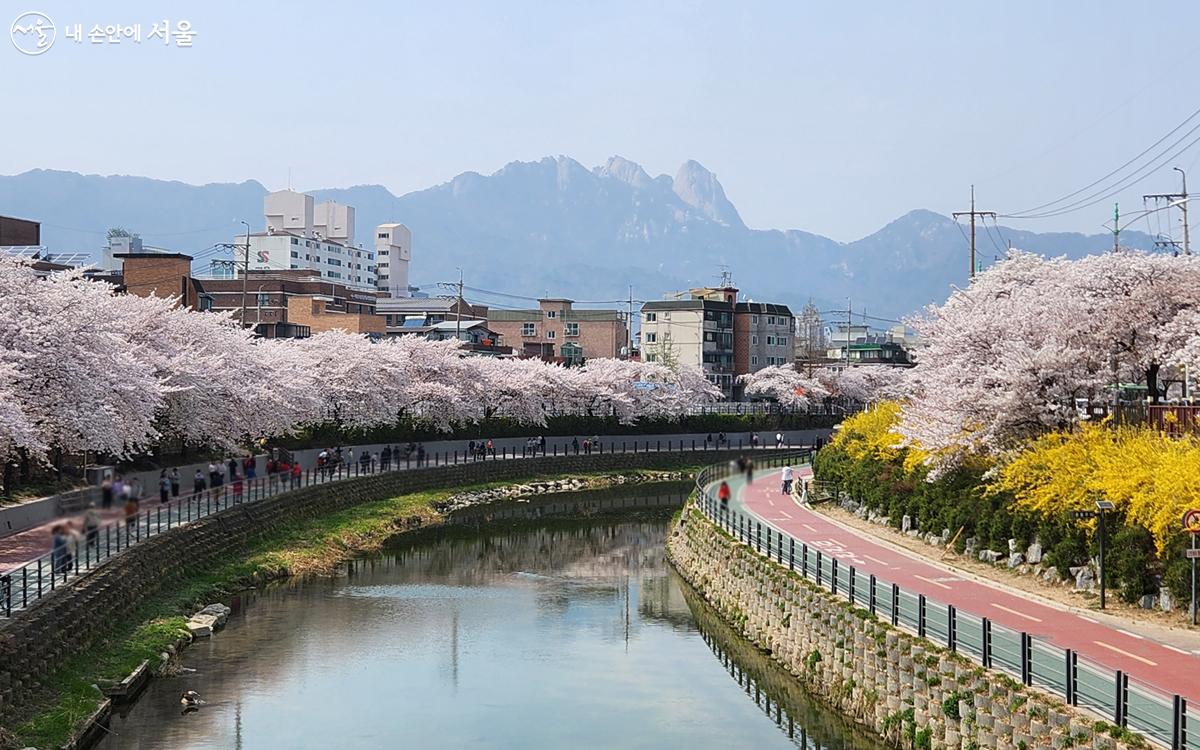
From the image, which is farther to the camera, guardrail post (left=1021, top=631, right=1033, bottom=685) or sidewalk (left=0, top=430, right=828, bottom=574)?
sidewalk (left=0, top=430, right=828, bottom=574)

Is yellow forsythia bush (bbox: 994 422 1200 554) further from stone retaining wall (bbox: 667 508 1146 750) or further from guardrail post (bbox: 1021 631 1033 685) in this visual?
guardrail post (bbox: 1021 631 1033 685)

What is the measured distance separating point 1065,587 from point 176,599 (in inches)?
1017

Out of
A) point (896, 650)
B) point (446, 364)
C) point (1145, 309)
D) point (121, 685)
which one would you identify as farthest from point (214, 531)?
point (446, 364)

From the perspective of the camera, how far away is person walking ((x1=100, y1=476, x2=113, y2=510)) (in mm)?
9922

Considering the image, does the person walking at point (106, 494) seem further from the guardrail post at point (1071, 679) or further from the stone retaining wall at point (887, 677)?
the guardrail post at point (1071, 679)

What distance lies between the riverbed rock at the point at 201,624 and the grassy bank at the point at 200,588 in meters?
0.29

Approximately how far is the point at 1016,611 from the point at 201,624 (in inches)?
892

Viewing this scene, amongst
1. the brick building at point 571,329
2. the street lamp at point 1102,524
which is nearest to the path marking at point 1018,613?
the street lamp at point 1102,524

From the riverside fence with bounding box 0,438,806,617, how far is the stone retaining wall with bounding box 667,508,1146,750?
13970mm

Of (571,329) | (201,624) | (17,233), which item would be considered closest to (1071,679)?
(201,624)

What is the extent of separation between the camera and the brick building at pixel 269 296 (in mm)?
86562

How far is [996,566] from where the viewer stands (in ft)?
117

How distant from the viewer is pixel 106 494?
9.99 m

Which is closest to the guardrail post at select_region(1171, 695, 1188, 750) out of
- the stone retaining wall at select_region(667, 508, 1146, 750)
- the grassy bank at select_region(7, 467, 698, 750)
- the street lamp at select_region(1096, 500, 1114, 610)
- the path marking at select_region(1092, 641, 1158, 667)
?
the stone retaining wall at select_region(667, 508, 1146, 750)
